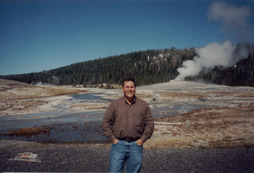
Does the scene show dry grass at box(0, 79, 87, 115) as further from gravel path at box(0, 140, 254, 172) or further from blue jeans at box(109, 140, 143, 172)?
blue jeans at box(109, 140, 143, 172)

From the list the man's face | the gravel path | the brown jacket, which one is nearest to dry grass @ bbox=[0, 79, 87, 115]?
the gravel path

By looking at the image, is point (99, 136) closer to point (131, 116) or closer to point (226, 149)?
point (226, 149)

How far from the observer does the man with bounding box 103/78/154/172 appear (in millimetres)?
4334

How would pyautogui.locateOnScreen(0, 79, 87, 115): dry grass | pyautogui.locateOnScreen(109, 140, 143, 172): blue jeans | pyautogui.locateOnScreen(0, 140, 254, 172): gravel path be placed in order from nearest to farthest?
pyautogui.locateOnScreen(109, 140, 143, 172): blue jeans, pyautogui.locateOnScreen(0, 140, 254, 172): gravel path, pyautogui.locateOnScreen(0, 79, 87, 115): dry grass

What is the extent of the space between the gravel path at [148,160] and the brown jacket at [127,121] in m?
4.37

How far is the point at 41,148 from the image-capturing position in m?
11.4

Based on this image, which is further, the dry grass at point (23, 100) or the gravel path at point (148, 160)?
the dry grass at point (23, 100)

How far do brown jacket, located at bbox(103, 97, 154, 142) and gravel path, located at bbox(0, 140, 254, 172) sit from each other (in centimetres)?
437

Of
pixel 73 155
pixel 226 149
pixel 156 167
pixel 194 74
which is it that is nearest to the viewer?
pixel 156 167

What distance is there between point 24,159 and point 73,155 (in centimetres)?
235

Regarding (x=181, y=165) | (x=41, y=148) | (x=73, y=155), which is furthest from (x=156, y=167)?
(x=41, y=148)

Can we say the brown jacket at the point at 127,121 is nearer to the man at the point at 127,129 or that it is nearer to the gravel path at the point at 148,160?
the man at the point at 127,129

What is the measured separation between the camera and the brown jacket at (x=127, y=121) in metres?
4.34

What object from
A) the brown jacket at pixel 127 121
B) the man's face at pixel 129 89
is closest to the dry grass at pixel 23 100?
the brown jacket at pixel 127 121
